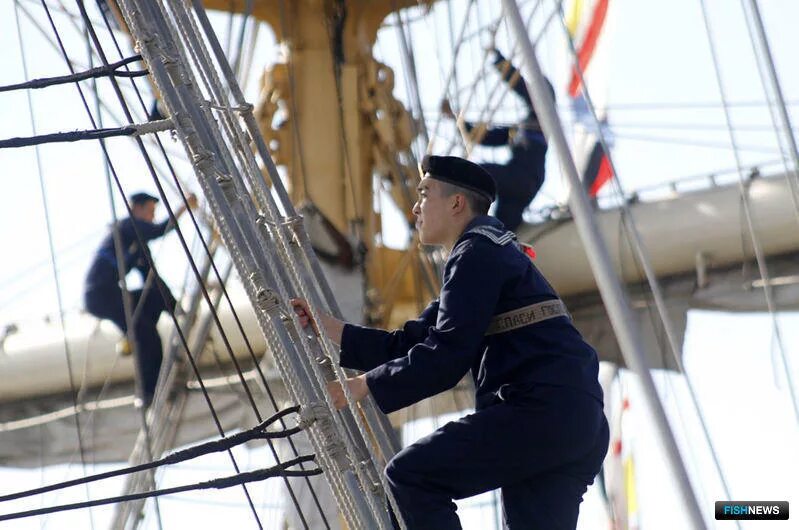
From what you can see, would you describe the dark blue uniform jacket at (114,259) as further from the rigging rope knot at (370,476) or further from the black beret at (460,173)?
the black beret at (460,173)

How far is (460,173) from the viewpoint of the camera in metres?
3.44

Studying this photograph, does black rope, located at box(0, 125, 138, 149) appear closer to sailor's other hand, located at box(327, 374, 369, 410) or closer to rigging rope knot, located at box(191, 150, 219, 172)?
rigging rope knot, located at box(191, 150, 219, 172)

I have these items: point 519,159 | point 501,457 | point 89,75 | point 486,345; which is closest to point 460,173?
point 486,345

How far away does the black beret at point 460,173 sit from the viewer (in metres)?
3.44

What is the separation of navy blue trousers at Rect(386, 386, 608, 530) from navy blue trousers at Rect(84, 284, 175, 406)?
5958 mm

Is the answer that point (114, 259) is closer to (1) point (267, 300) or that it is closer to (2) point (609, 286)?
(1) point (267, 300)

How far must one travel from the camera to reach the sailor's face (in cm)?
342

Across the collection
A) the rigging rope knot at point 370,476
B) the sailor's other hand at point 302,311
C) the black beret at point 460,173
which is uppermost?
the black beret at point 460,173

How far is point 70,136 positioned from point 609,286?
139cm

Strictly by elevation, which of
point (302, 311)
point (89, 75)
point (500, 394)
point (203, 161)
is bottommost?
point (500, 394)

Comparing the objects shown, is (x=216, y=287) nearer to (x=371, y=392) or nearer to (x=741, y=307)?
(x=741, y=307)

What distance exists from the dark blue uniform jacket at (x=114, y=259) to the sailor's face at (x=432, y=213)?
16.8 feet

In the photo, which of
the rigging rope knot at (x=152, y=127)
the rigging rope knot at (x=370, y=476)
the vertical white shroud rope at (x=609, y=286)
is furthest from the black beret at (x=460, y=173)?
the rigging rope knot at (x=152, y=127)

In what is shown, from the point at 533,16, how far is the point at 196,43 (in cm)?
289
